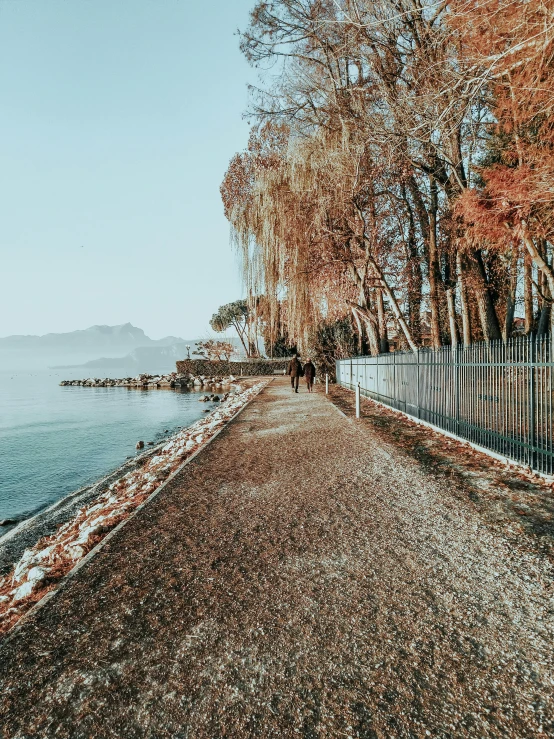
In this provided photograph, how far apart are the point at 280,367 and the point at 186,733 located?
155 ft

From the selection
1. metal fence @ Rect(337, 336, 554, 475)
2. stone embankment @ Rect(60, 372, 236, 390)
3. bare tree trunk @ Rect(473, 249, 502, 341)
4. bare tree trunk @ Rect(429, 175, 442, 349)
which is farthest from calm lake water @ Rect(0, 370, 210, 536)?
stone embankment @ Rect(60, 372, 236, 390)

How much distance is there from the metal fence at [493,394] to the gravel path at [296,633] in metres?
1.93

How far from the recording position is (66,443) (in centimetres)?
1747

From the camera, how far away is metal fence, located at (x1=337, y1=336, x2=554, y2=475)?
20.7ft

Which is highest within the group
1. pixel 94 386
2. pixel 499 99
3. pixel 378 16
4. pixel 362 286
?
pixel 378 16

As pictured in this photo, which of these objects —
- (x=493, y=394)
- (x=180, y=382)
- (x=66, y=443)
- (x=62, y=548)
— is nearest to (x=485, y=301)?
(x=493, y=394)

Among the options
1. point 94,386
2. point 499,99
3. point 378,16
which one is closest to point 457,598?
point 499,99

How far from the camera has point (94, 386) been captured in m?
58.8

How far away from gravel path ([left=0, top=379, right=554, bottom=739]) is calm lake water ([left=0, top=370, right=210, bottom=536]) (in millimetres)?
6769

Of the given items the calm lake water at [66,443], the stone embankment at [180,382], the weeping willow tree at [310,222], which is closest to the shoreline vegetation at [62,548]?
Result: the calm lake water at [66,443]

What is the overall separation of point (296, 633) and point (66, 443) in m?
16.5

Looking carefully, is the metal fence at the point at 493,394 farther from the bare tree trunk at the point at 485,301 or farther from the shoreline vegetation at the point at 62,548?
the shoreline vegetation at the point at 62,548

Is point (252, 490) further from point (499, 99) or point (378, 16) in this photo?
point (378, 16)

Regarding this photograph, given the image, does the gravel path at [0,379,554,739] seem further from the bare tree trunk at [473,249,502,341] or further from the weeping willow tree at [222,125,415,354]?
the weeping willow tree at [222,125,415,354]
